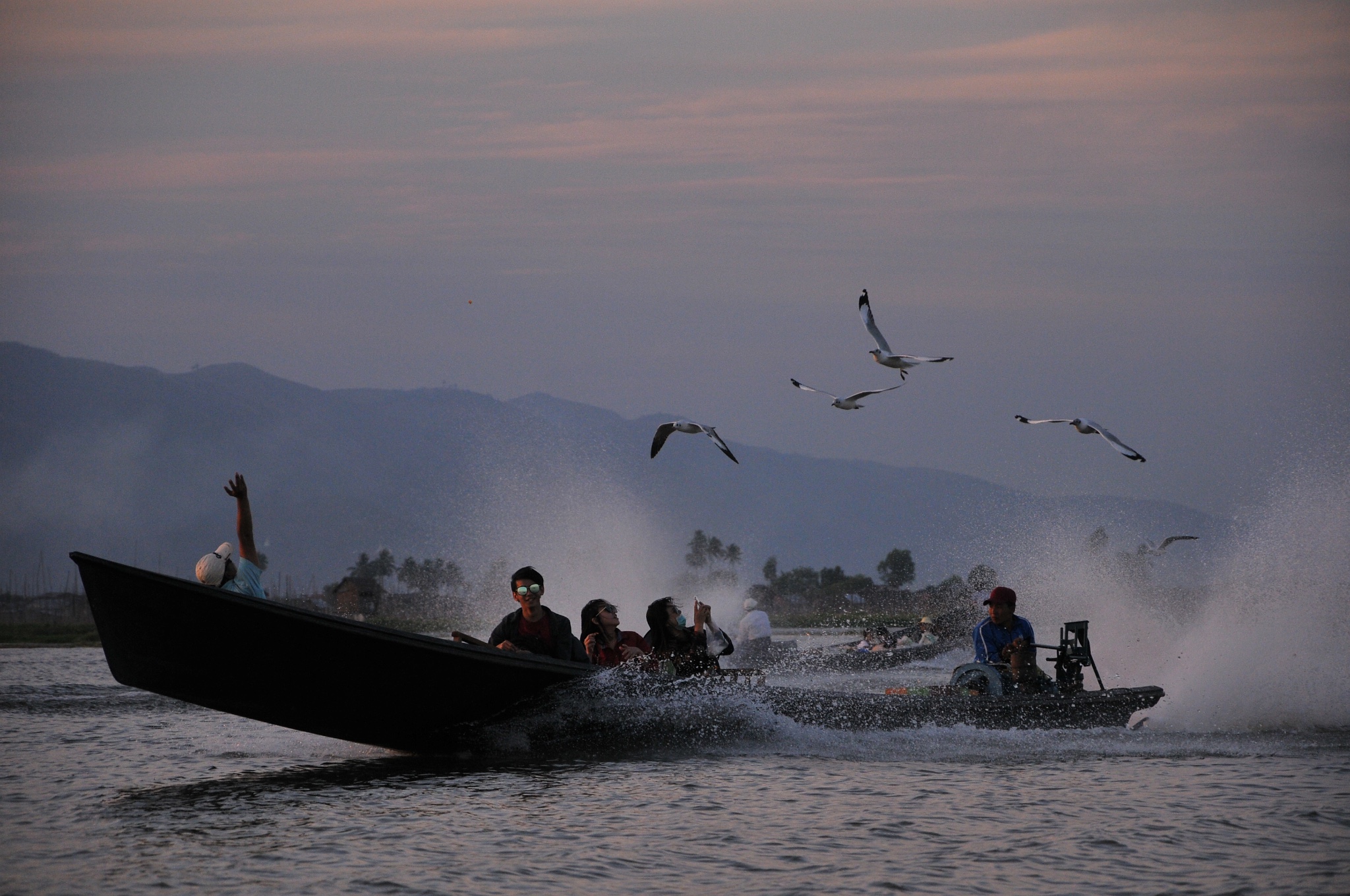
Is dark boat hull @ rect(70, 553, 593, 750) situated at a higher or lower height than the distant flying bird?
lower

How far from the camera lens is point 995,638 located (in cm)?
1277

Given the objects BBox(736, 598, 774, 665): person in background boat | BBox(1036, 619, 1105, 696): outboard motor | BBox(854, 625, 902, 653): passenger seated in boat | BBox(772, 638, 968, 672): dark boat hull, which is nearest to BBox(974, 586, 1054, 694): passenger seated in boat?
BBox(1036, 619, 1105, 696): outboard motor

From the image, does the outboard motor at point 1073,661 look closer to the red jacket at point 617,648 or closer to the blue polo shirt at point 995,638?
the blue polo shirt at point 995,638

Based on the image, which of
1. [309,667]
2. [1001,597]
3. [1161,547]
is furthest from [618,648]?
[1161,547]

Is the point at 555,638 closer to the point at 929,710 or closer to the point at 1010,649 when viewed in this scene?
the point at 929,710

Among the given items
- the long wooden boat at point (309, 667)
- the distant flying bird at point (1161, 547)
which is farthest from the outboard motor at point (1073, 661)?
the distant flying bird at point (1161, 547)

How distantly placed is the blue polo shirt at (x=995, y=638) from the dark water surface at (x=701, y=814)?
0.71 metres

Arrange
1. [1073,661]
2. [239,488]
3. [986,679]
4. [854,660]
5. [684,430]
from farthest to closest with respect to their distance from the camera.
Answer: [854,660] < [684,430] < [1073,661] < [986,679] < [239,488]

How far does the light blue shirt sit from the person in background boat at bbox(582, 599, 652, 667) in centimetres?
276

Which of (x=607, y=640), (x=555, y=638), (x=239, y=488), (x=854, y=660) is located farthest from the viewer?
(x=854, y=660)

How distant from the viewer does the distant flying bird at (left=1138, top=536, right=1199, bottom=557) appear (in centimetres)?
2112

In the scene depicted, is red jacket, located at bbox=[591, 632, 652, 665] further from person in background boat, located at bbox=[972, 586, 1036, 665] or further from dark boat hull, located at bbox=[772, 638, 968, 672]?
dark boat hull, located at bbox=[772, 638, 968, 672]

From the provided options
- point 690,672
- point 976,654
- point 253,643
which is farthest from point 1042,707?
point 253,643

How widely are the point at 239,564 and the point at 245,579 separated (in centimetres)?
25
